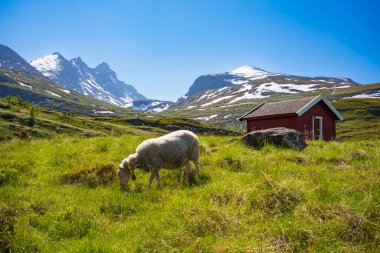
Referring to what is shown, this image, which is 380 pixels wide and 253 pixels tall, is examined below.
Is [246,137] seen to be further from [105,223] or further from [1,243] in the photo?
[1,243]

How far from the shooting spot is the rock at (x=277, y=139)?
1529 centimetres

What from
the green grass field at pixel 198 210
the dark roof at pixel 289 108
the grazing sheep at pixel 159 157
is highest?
the dark roof at pixel 289 108

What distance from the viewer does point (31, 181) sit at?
1107 cm

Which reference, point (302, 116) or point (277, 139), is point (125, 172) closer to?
point (277, 139)

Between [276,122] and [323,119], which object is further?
[323,119]

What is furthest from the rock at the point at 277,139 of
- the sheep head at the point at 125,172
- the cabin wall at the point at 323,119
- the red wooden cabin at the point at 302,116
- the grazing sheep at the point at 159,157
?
the cabin wall at the point at 323,119

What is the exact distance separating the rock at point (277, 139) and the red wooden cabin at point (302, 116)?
60.2ft

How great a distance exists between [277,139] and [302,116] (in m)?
21.3

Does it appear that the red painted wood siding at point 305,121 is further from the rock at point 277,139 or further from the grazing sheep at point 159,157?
the grazing sheep at point 159,157

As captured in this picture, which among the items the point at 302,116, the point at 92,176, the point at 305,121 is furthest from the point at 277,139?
the point at 305,121

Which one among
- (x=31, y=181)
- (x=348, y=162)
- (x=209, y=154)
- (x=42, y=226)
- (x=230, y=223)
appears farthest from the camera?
(x=209, y=154)

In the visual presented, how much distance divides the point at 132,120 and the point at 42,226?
493 ft

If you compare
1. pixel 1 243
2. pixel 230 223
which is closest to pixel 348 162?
pixel 230 223

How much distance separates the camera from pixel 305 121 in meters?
35.6
